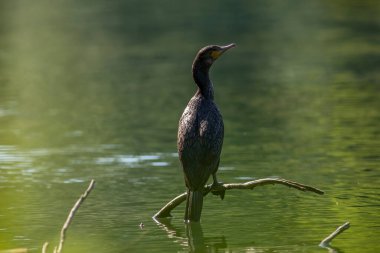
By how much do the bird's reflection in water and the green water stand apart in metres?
0.02

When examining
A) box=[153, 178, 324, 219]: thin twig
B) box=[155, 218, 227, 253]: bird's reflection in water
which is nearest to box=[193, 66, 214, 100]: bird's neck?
box=[153, 178, 324, 219]: thin twig

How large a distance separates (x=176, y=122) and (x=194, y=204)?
823 centimetres

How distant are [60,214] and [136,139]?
533cm

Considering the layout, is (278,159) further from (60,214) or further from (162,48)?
(162,48)

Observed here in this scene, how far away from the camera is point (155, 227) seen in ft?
40.2

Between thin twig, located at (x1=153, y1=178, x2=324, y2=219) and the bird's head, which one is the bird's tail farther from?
the bird's head

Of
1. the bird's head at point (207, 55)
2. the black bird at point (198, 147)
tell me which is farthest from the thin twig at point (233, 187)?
the bird's head at point (207, 55)

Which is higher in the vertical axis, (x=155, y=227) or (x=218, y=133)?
(x=218, y=133)

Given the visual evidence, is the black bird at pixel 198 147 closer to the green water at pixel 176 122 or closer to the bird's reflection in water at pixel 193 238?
the bird's reflection in water at pixel 193 238

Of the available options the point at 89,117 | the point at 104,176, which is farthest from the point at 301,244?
the point at 89,117

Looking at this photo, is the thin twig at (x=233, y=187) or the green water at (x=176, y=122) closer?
the thin twig at (x=233, y=187)

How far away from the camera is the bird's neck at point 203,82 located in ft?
40.0

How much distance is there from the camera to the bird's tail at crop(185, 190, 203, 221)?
11727 mm

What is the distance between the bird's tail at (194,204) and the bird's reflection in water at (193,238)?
152 mm
